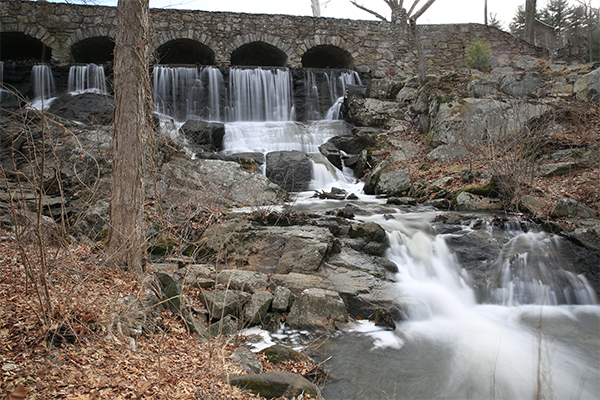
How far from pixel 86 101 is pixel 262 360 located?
10721 millimetres

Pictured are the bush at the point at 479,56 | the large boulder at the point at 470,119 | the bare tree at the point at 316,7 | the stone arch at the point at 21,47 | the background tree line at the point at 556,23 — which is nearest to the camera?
the large boulder at the point at 470,119

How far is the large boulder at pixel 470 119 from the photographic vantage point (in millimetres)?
10086

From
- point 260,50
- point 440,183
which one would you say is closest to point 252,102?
point 260,50

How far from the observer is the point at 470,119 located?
10.8 metres

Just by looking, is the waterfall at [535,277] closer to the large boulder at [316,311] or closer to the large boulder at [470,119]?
the large boulder at [316,311]

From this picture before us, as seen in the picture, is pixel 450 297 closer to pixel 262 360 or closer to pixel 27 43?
pixel 262 360

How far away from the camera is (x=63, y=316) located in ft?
8.70

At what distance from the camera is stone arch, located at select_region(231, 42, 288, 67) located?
53.0 feet

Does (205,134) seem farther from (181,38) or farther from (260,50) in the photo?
(260,50)

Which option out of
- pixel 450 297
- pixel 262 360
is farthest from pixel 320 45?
pixel 262 360

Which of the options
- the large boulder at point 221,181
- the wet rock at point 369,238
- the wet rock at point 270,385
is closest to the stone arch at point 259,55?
the large boulder at point 221,181

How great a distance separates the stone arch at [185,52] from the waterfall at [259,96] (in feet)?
6.16

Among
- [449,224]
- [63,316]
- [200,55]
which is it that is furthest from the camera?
[200,55]

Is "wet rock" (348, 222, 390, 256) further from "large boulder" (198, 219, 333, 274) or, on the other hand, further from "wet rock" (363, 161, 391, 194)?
"wet rock" (363, 161, 391, 194)
